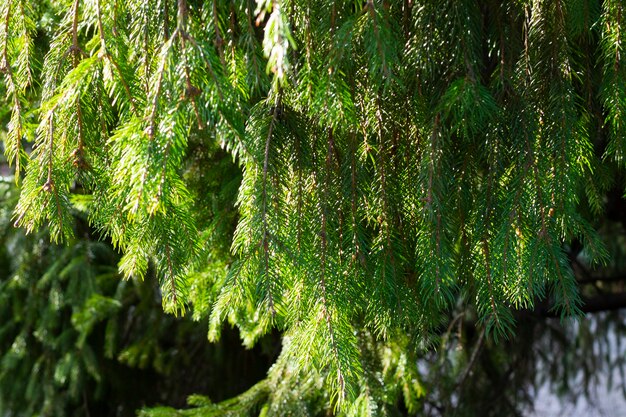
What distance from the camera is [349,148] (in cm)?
159

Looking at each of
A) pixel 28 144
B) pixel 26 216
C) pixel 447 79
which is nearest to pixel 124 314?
pixel 28 144

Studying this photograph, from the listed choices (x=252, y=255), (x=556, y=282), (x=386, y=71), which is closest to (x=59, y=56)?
(x=252, y=255)

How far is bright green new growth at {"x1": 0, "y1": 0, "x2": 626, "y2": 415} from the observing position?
1409 millimetres

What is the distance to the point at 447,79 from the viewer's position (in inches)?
61.4

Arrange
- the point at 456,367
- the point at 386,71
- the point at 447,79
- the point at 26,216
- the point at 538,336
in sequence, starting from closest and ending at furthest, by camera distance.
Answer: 1. the point at 386,71
2. the point at 26,216
3. the point at 447,79
4. the point at 456,367
5. the point at 538,336

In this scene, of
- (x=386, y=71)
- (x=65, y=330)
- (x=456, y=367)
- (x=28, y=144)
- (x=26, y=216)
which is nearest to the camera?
(x=386, y=71)

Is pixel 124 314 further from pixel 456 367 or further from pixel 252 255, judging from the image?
pixel 252 255

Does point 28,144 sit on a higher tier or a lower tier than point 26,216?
higher

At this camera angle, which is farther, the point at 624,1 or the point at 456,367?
the point at 456,367

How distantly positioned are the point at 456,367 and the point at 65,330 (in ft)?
5.89

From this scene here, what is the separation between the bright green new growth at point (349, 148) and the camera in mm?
1409

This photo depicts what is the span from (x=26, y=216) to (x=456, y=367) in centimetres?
197

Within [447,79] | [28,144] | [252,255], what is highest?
[28,144]

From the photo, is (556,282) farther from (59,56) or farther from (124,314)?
(124,314)
